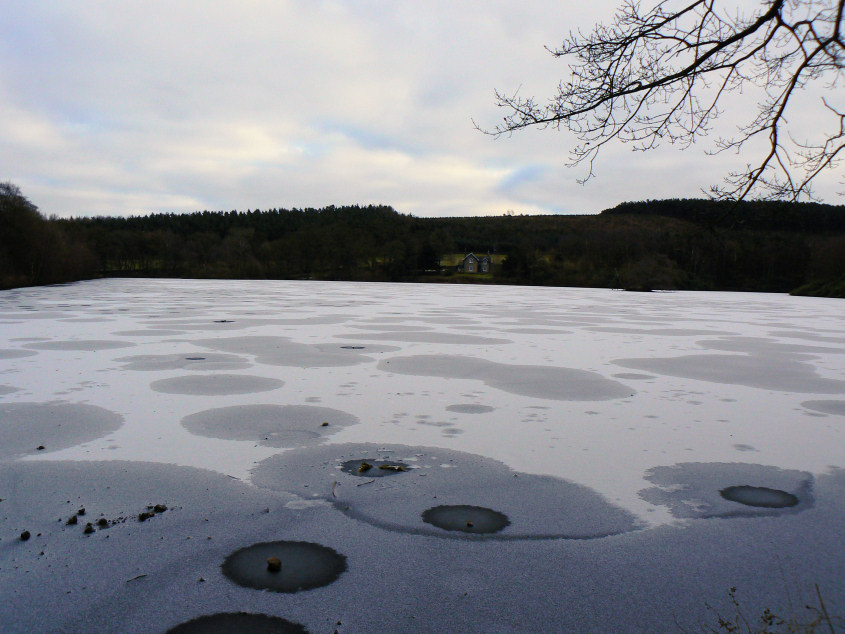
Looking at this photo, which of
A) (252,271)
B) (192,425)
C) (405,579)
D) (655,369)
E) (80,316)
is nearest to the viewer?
(405,579)

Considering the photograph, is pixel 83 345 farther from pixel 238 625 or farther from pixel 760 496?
pixel 760 496

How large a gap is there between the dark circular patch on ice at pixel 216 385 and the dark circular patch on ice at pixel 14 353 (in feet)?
8.65

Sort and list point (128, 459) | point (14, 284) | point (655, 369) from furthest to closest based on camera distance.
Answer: point (14, 284), point (655, 369), point (128, 459)

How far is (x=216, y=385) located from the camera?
5.55 meters

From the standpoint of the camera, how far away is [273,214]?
10138 cm

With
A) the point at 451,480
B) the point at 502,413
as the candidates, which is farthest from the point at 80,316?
the point at 451,480

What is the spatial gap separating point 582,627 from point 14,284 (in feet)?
113

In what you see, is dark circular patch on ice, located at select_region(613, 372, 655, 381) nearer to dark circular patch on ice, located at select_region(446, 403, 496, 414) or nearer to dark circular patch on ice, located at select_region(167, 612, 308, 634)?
dark circular patch on ice, located at select_region(446, 403, 496, 414)

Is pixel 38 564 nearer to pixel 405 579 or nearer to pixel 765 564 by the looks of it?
pixel 405 579

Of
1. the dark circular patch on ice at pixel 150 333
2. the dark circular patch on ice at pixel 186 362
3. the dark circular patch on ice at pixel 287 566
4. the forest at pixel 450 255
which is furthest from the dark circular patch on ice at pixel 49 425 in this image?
the forest at pixel 450 255

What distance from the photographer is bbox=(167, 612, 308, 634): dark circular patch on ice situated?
1.85 metres

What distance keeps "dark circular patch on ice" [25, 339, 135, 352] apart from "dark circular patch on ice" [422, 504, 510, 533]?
21.1 feet

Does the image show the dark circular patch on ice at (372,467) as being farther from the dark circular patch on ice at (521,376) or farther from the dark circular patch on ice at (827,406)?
the dark circular patch on ice at (827,406)

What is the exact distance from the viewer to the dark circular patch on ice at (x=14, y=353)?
23.0 ft
